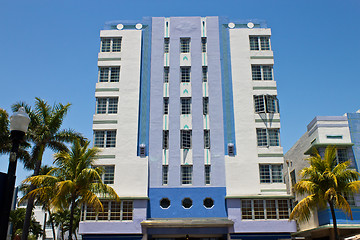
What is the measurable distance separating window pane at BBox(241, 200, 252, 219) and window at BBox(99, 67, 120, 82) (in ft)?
56.7

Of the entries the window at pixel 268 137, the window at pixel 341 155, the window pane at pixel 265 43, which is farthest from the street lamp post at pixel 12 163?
the window pane at pixel 265 43

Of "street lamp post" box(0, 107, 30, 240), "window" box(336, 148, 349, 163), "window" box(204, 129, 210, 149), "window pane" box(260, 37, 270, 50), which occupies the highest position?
"window pane" box(260, 37, 270, 50)

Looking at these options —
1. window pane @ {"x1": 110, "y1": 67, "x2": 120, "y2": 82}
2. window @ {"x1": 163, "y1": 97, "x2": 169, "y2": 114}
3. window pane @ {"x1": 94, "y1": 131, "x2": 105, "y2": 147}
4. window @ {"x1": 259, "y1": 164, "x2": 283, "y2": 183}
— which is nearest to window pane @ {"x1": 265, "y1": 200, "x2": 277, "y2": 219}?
window @ {"x1": 259, "y1": 164, "x2": 283, "y2": 183}

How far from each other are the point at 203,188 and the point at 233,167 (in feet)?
11.1

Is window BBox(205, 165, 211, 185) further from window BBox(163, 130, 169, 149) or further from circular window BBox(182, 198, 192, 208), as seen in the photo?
window BBox(163, 130, 169, 149)

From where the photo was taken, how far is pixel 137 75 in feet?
126

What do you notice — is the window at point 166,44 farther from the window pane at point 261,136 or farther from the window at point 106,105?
the window pane at point 261,136

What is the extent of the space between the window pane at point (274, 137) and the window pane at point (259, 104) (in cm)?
215

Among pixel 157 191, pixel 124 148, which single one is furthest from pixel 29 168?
pixel 157 191

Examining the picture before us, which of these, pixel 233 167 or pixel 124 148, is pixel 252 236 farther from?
pixel 124 148

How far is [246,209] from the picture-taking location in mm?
33531

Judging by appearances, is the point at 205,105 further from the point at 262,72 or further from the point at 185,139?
the point at 262,72

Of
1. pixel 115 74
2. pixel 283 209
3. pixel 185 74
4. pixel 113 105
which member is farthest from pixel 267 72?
pixel 113 105

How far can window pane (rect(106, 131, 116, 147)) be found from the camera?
3641 centimetres
